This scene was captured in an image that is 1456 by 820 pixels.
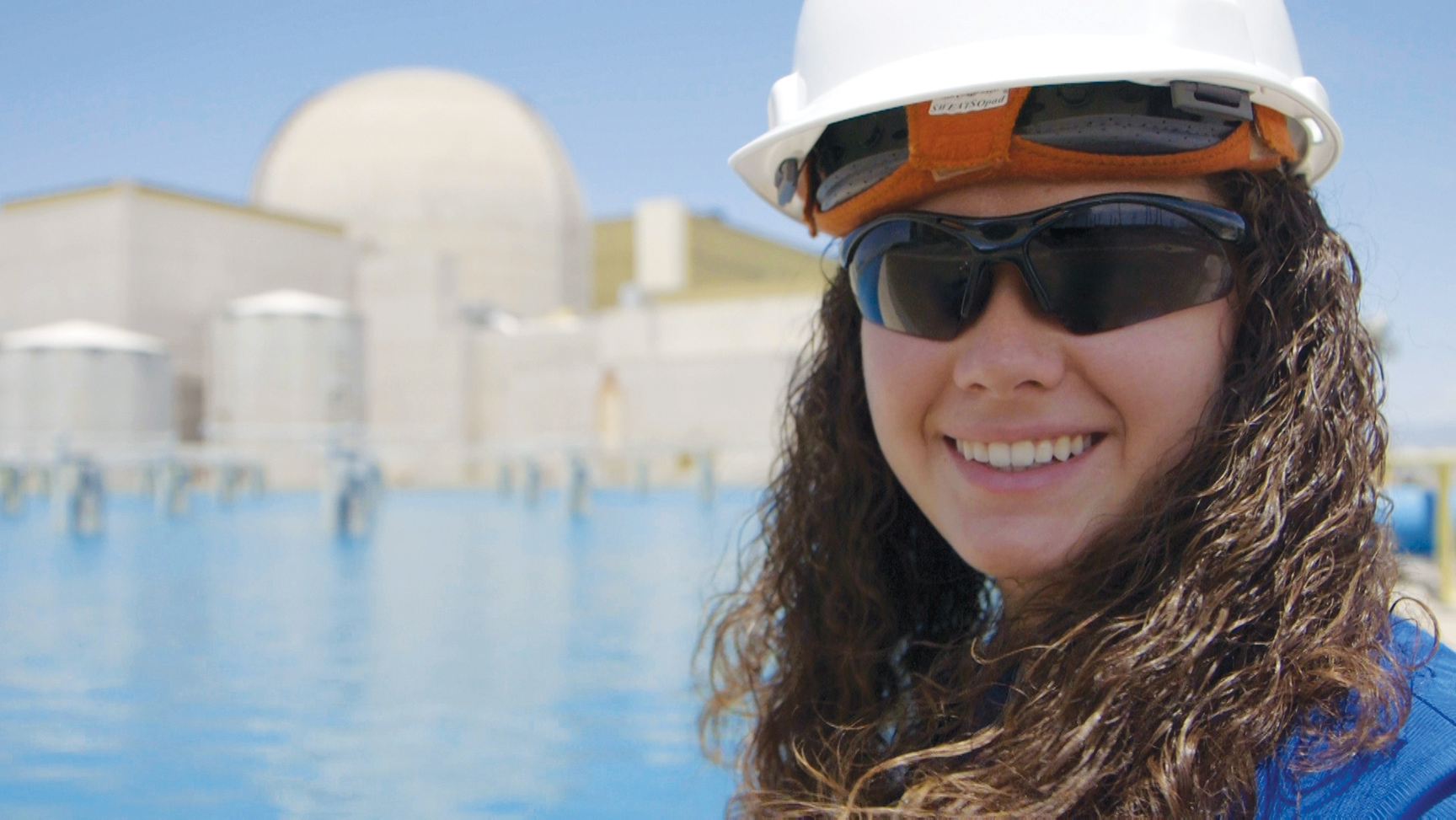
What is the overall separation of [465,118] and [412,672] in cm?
3223

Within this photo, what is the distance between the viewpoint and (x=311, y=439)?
963 inches

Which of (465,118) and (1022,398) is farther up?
(465,118)

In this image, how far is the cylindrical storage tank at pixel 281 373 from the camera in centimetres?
2719

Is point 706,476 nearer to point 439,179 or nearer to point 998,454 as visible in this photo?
point 998,454

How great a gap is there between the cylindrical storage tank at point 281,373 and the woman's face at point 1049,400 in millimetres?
26771

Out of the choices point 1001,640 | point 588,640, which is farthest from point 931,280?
point 588,640

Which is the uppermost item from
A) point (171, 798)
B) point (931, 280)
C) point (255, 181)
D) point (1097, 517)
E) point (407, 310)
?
point (255, 181)

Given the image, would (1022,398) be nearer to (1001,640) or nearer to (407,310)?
(1001,640)

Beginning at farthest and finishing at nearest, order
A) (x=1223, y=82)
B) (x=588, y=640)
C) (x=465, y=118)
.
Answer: (x=465, y=118) → (x=588, y=640) → (x=1223, y=82)

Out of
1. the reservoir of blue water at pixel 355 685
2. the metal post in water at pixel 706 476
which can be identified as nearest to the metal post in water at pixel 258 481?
the metal post in water at pixel 706 476

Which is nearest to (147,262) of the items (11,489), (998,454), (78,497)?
(11,489)

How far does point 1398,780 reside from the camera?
92 centimetres

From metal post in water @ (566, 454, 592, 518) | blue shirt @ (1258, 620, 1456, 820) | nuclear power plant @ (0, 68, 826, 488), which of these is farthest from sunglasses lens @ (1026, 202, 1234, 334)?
nuclear power plant @ (0, 68, 826, 488)

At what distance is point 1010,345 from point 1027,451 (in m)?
0.11
